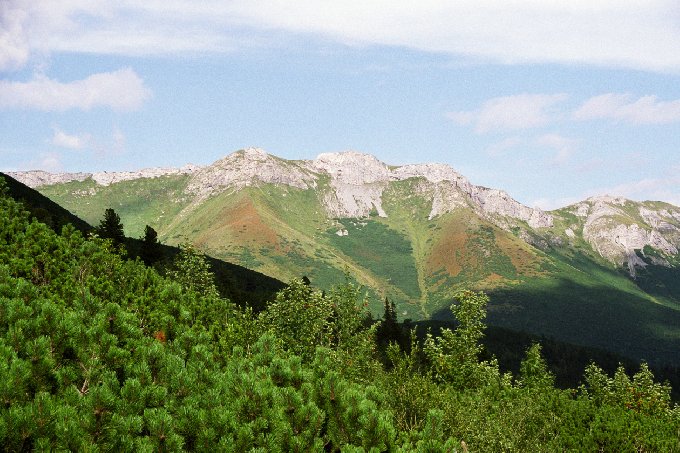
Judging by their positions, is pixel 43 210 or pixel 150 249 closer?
pixel 43 210

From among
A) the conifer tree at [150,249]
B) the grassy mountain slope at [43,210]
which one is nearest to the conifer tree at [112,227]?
the conifer tree at [150,249]

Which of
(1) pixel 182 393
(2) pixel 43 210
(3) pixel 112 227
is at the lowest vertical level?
(1) pixel 182 393

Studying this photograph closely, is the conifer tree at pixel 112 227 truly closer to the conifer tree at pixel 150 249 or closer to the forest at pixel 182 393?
the conifer tree at pixel 150 249

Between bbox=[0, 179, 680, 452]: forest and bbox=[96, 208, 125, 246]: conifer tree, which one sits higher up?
bbox=[96, 208, 125, 246]: conifer tree

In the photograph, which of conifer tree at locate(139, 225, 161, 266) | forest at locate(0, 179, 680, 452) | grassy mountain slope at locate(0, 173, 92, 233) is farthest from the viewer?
conifer tree at locate(139, 225, 161, 266)

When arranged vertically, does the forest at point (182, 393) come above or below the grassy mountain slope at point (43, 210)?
below

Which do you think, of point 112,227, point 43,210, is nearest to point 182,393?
point 43,210

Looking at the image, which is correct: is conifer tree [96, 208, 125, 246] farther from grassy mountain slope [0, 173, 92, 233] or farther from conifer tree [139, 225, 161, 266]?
grassy mountain slope [0, 173, 92, 233]

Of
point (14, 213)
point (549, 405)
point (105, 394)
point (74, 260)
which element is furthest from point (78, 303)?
point (549, 405)

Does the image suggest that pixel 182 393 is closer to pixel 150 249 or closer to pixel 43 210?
pixel 43 210

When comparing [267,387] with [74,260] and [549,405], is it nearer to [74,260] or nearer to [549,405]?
[74,260]

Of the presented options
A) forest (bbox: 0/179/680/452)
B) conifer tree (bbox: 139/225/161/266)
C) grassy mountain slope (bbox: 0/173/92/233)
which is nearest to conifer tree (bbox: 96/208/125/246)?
conifer tree (bbox: 139/225/161/266)

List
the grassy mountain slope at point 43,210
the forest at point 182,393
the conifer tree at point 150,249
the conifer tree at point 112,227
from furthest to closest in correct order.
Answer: the conifer tree at point 150,249, the conifer tree at point 112,227, the grassy mountain slope at point 43,210, the forest at point 182,393

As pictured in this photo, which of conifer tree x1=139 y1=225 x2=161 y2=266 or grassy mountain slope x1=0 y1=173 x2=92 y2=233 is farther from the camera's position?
conifer tree x1=139 y1=225 x2=161 y2=266
